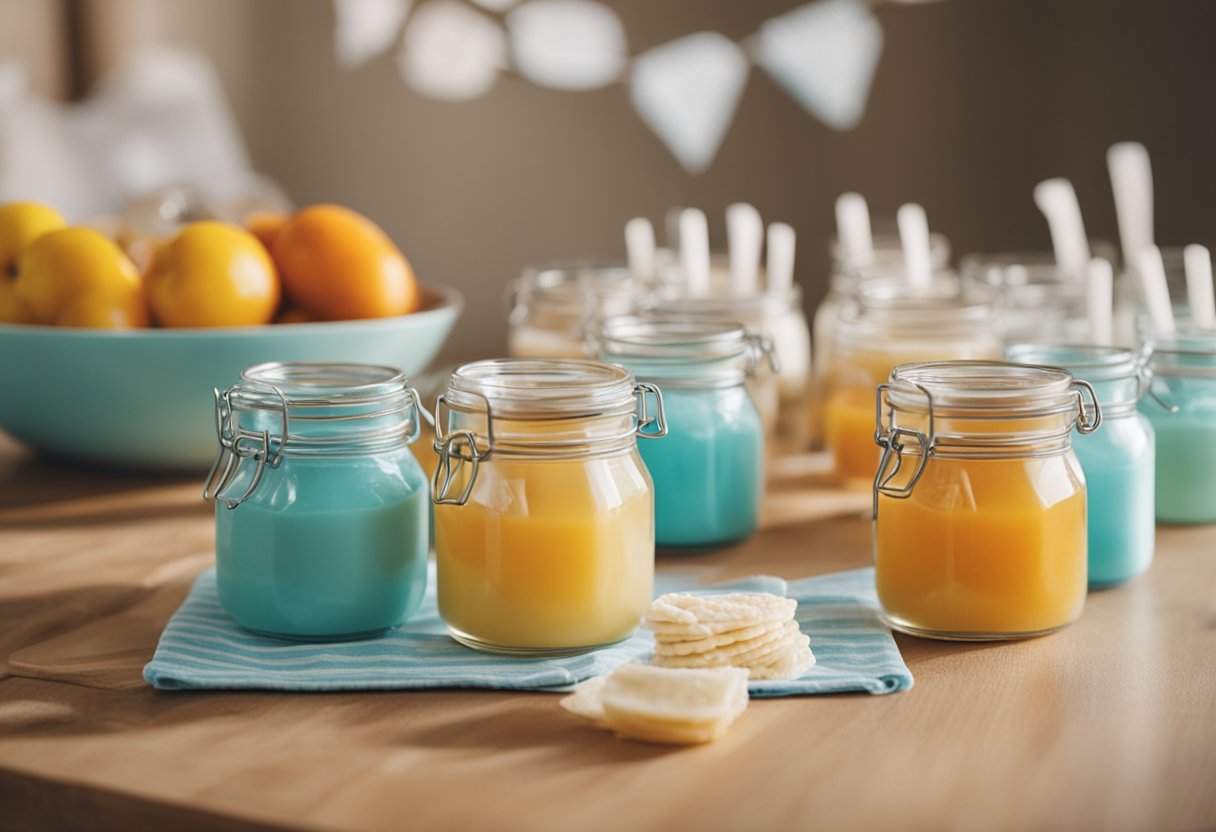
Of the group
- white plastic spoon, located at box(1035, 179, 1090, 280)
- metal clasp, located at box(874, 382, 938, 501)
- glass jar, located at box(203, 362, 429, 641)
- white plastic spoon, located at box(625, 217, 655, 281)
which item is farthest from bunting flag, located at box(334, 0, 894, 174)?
glass jar, located at box(203, 362, 429, 641)

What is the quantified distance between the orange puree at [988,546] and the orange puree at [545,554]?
0.59 ft

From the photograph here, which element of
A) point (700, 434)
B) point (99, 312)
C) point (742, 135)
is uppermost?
point (742, 135)

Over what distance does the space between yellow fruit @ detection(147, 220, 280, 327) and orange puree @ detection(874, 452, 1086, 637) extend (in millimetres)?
713

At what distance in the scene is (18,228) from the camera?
1400mm

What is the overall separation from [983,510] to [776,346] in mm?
596

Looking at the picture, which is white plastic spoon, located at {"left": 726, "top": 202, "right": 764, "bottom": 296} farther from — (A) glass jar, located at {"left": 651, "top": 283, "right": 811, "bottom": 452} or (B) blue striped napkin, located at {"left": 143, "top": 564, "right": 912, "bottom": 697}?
(B) blue striped napkin, located at {"left": 143, "top": 564, "right": 912, "bottom": 697}

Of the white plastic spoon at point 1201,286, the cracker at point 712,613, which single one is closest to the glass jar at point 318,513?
the cracker at point 712,613

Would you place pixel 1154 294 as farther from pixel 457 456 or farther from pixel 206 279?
pixel 206 279

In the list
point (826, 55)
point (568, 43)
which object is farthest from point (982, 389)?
point (568, 43)

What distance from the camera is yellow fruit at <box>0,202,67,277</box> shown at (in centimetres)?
140

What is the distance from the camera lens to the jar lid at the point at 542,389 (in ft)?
2.91

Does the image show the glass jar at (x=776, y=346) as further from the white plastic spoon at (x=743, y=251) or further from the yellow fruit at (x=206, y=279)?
the yellow fruit at (x=206, y=279)

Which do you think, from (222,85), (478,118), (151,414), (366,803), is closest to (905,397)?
(366,803)

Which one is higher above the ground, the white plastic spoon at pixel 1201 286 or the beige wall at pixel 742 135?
the beige wall at pixel 742 135
